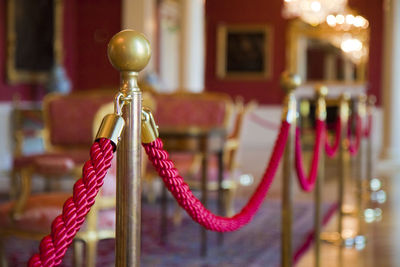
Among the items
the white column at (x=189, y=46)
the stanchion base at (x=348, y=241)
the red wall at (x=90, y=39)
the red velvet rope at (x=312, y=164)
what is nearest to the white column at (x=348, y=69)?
the red wall at (x=90, y=39)

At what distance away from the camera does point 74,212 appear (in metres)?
1.71

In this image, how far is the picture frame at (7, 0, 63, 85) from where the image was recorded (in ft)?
32.8

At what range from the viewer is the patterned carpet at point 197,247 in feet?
14.7

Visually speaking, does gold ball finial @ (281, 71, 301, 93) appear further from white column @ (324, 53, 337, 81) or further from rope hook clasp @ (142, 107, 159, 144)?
white column @ (324, 53, 337, 81)

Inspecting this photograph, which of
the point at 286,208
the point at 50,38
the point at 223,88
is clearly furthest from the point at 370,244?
the point at 223,88

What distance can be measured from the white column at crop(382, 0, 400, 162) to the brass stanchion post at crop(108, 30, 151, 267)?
10.6 meters

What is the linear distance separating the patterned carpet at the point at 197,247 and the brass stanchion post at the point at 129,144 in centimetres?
251

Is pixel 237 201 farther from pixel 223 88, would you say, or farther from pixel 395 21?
pixel 223 88

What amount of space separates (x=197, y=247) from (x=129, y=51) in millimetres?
3308

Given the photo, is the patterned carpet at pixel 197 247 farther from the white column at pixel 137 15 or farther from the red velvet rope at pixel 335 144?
the white column at pixel 137 15

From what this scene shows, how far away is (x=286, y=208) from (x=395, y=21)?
30.2 feet

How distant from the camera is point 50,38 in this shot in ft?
35.6

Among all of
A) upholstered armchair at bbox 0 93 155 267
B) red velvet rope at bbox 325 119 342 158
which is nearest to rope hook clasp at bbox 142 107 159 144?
upholstered armchair at bbox 0 93 155 267

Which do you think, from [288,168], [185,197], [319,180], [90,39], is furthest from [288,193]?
[90,39]
